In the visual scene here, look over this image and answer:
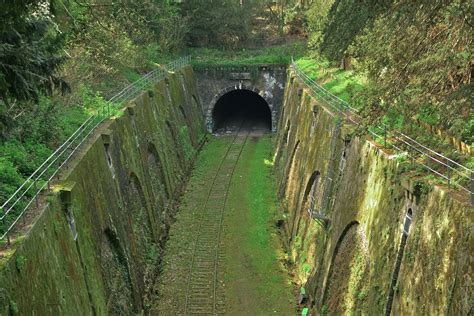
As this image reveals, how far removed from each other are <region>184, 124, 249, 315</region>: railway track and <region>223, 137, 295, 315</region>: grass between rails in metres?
0.36

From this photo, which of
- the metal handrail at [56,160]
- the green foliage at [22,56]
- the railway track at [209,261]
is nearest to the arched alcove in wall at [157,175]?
the railway track at [209,261]

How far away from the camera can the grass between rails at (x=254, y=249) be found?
58.3 ft

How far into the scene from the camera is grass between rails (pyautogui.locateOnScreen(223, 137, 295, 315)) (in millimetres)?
17766

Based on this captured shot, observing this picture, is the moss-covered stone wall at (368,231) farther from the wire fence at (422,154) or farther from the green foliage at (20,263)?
the green foliage at (20,263)

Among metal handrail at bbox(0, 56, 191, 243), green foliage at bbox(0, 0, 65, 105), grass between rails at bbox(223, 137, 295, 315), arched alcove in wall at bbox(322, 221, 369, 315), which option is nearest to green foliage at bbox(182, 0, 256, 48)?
metal handrail at bbox(0, 56, 191, 243)

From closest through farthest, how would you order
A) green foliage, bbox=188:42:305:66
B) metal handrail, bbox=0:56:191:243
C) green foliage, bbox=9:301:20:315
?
green foliage, bbox=9:301:20:315, metal handrail, bbox=0:56:191:243, green foliage, bbox=188:42:305:66

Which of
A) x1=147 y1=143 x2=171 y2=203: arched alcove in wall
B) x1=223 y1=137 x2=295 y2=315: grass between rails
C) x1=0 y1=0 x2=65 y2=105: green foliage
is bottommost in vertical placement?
x1=223 y1=137 x2=295 y2=315: grass between rails

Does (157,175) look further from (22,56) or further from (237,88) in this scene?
(237,88)

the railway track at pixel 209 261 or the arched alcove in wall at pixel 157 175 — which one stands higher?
the arched alcove in wall at pixel 157 175

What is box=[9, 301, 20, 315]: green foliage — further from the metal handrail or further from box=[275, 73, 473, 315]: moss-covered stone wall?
box=[275, 73, 473, 315]: moss-covered stone wall

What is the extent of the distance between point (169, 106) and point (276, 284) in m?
16.0

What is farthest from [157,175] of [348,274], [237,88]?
[237,88]

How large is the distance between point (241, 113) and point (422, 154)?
38.7 m

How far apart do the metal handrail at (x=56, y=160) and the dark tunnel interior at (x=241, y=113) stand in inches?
247
